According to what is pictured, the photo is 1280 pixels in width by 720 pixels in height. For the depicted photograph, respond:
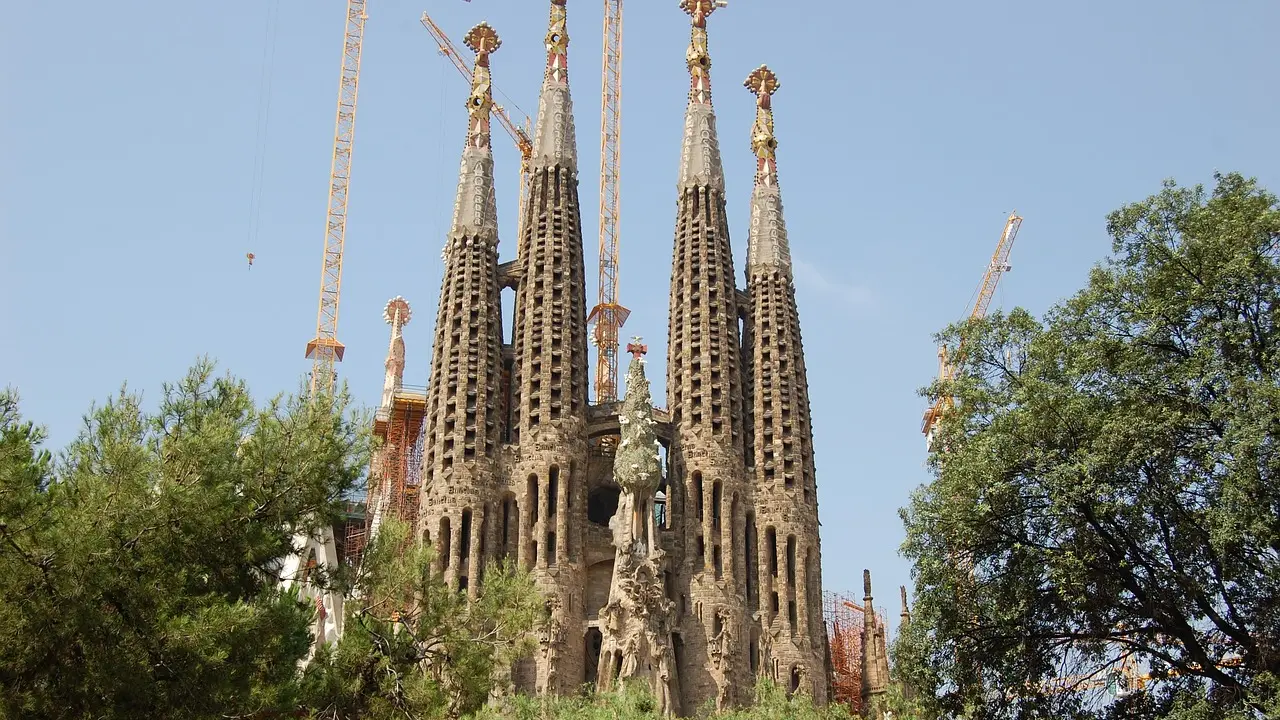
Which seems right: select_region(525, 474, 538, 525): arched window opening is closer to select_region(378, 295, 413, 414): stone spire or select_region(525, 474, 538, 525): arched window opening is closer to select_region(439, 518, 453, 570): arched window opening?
select_region(439, 518, 453, 570): arched window opening

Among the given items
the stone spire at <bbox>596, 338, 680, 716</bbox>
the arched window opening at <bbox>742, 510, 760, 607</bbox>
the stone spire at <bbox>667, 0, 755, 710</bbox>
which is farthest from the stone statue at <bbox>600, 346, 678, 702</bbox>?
the arched window opening at <bbox>742, 510, 760, 607</bbox>

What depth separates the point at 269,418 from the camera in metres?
21.3

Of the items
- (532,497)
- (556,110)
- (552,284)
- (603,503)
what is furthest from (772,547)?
(556,110)

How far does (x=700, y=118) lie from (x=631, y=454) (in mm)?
11509

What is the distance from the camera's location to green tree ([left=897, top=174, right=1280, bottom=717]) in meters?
20.5

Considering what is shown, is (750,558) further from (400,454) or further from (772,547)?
(400,454)

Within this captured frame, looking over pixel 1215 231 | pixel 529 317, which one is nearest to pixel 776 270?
pixel 529 317

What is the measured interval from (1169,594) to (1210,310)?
3625 mm

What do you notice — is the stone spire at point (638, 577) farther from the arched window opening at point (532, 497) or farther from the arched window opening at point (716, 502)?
the arched window opening at point (532, 497)

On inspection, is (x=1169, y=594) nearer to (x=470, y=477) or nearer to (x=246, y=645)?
(x=246, y=645)

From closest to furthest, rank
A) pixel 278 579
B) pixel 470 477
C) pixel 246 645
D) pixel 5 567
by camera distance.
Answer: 1. pixel 5 567
2. pixel 246 645
3. pixel 278 579
4. pixel 470 477

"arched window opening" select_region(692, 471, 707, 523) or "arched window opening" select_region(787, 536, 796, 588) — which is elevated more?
"arched window opening" select_region(692, 471, 707, 523)

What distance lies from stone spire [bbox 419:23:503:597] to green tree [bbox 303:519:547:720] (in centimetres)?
1853

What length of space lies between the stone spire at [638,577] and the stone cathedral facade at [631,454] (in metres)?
0.05
